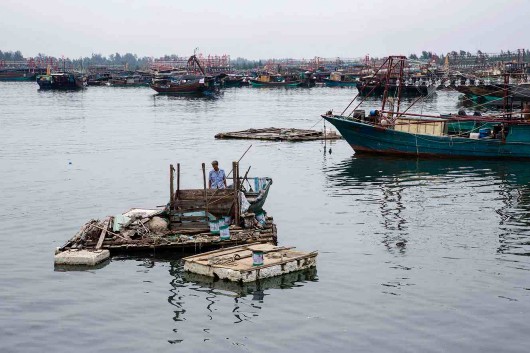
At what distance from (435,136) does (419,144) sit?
94 cm

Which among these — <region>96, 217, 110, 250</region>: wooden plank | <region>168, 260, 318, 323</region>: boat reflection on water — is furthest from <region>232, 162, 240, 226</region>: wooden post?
<region>96, 217, 110, 250</region>: wooden plank

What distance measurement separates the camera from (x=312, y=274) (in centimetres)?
1842

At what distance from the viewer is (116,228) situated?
20969 mm

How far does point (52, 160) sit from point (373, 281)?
2664 centimetres

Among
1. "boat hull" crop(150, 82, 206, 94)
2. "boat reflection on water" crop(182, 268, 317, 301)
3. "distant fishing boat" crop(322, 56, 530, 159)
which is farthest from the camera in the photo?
"boat hull" crop(150, 82, 206, 94)

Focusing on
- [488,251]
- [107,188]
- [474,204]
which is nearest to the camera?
[488,251]

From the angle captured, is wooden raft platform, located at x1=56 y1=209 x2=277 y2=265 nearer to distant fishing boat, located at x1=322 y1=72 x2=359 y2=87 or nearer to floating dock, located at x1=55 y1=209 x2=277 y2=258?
floating dock, located at x1=55 y1=209 x2=277 y2=258

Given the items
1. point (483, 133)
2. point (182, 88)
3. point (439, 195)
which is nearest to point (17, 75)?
point (182, 88)

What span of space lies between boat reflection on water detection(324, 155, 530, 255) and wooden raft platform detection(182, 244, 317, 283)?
3.65 metres

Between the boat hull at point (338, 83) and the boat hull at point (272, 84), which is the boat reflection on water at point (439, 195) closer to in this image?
the boat hull at point (272, 84)

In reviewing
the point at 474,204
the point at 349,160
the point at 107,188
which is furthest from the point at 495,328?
the point at 349,160

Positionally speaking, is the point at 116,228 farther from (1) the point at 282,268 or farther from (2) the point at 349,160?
(2) the point at 349,160

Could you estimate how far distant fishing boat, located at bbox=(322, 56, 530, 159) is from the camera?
37.2 m

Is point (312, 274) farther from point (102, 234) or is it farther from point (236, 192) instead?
point (102, 234)
